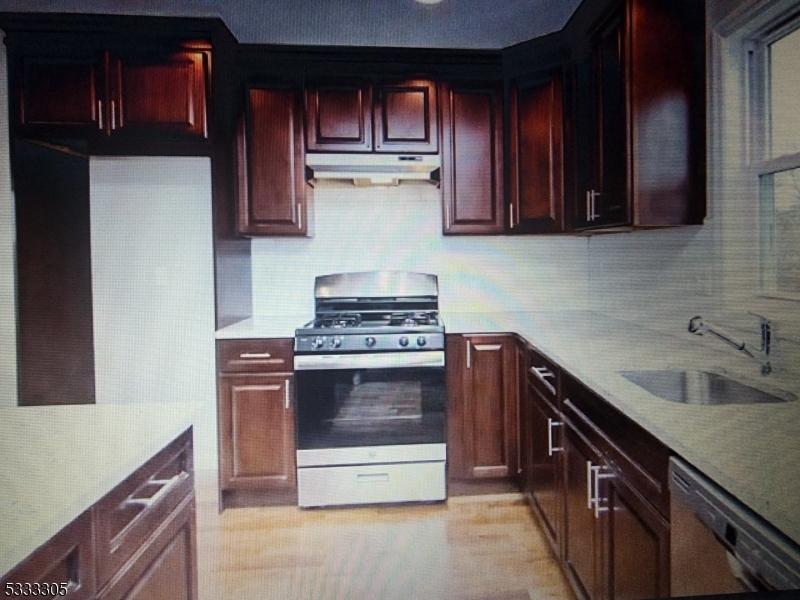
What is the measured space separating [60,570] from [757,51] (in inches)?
60.6

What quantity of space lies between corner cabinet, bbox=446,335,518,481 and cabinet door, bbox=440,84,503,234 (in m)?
0.48

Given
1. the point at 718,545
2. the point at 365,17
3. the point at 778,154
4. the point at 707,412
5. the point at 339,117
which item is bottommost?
the point at 718,545

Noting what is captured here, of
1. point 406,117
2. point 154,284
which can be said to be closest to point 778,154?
point 406,117

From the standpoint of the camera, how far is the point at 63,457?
637 millimetres

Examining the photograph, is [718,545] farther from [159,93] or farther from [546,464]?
[159,93]

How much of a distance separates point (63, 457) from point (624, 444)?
32.5 inches

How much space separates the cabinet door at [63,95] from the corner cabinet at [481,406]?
1.41 meters

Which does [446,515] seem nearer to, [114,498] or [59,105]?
[114,498]

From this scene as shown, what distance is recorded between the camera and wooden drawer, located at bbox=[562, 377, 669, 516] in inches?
31.9

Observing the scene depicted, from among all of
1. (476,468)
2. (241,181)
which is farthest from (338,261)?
(476,468)

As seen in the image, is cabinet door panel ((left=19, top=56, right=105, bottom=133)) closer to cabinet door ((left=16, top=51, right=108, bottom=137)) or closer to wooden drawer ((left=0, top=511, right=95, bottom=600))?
cabinet door ((left=16, top=51, right=108, bottom=137))

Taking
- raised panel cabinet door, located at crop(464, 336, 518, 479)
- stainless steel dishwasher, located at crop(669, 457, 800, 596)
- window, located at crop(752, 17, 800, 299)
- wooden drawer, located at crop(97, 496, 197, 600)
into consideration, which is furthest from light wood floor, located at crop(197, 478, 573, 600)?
window, located at crop(752, 17, 800, 299)

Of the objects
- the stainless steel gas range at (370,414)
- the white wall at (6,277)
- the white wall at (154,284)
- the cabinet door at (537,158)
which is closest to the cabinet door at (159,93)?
the white wall at (154,284)

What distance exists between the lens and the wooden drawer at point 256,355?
1.87m
